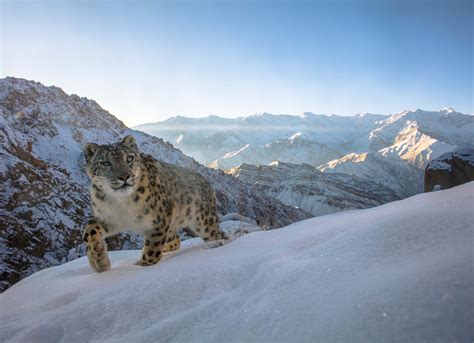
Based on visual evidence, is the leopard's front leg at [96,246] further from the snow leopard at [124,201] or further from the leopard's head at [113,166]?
the leopard's head at [113,166]

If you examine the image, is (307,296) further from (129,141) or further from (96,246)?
(129,141)

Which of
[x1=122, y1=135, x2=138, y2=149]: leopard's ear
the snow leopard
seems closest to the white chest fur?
the snow leopard

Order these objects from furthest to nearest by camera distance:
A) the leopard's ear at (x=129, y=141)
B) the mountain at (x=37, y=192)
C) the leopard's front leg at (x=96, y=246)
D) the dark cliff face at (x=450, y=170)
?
the dark cliff face at (x=450, y=170)
the mountain at (x=37, y=192)
the leopard's ear at (x=129, y=141)
the leopard's front leg at (x=96, y=246)

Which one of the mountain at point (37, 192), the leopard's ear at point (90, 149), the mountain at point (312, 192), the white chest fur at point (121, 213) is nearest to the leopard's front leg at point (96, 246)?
the white chest fur at point (121, 213)

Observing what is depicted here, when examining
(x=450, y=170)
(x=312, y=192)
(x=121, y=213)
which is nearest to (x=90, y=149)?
(x=121, y=213)

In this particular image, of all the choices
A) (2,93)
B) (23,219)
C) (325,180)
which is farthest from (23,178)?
(325,180)

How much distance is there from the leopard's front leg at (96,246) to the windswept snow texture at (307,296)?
119 cm

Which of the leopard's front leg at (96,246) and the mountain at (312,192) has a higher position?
the leopard's front leg at (96,246)

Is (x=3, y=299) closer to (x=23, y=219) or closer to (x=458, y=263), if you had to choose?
(x=458, y=263)

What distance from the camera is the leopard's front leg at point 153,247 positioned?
5328 mm

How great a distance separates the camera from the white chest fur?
17.5ft

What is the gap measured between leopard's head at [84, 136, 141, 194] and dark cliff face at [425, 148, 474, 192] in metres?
14.8

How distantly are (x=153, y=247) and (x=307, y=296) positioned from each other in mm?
3793

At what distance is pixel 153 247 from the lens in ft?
17.9
